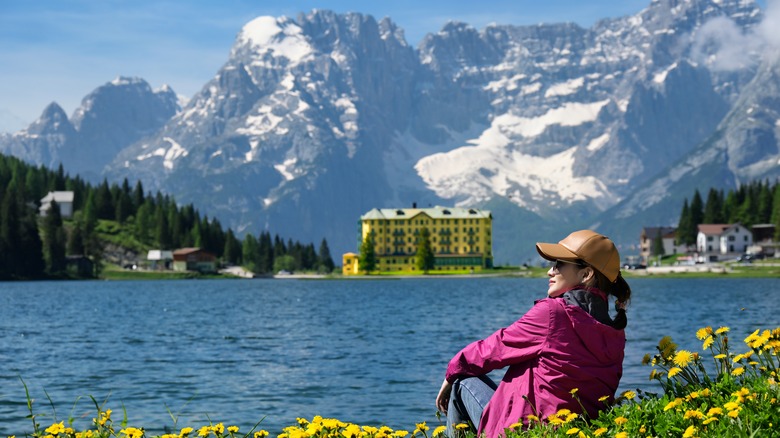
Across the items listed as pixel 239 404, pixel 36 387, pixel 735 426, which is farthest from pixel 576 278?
A: pixel 36 387

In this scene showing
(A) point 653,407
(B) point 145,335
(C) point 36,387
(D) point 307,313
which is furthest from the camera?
(D) point 307,313

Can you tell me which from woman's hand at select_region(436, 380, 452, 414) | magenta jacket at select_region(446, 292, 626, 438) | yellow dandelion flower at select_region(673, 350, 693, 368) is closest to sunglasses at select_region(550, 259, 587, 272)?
magenta jacket at select_region(446, 292, 626, 438)

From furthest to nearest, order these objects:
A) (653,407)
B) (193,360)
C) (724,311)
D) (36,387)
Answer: (724,311) < (193,360) < (36,387) < (653,407)

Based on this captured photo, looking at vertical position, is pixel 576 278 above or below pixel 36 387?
above

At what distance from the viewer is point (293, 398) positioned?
32.4 meters

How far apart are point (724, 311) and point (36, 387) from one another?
59196 millimetres

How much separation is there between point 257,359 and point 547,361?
118 feet

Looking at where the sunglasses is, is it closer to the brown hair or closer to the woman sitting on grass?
the woman sitting on grass

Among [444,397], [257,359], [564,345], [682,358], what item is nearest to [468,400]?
[444,397]

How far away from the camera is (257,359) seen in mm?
46625

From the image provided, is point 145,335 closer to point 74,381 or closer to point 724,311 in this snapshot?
point 74,381

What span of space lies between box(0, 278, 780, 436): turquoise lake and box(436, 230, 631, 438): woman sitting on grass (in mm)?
7739

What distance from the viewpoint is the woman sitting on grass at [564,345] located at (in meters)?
11.7

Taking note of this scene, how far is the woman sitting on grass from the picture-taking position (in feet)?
38.3
